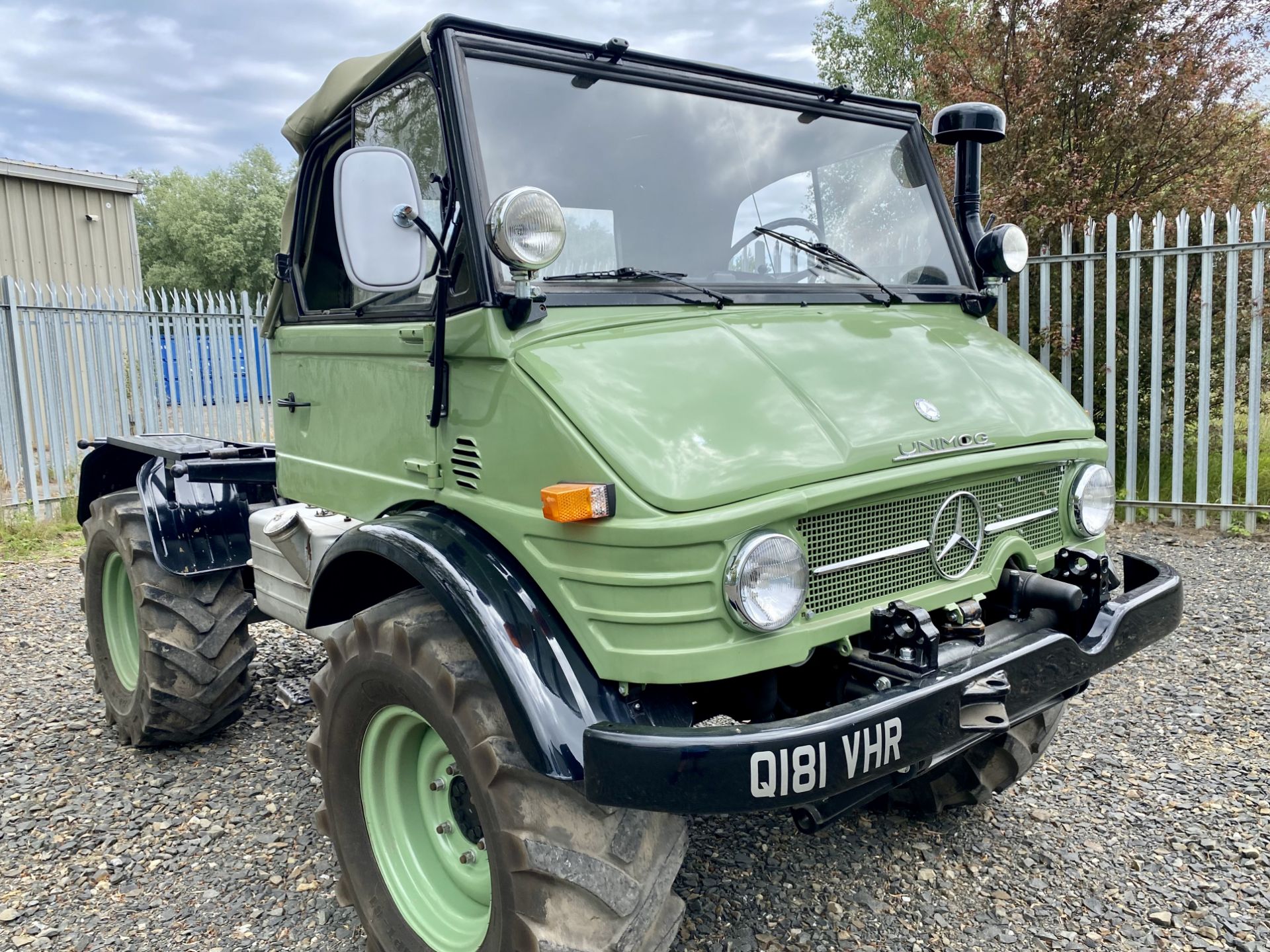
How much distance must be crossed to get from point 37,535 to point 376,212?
8.06 meters

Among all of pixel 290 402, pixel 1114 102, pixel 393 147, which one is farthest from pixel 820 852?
pixel 1114 102

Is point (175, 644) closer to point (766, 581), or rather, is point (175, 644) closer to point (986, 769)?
point (766, 581)

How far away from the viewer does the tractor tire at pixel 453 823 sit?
1944 millimetres

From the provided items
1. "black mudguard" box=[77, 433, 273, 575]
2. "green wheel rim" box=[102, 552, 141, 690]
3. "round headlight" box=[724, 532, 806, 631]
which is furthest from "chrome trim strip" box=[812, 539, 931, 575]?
"green wheel rim" box=[102, 552, 141, 690]

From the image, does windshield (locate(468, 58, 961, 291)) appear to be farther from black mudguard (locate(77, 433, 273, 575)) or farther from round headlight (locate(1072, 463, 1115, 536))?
black mudguard (locate(77, 433, 273, 575))

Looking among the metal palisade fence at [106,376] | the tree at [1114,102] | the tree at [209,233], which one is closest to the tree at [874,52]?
the tree at [1114,102]

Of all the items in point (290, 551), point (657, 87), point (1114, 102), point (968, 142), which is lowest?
point (290, 551)

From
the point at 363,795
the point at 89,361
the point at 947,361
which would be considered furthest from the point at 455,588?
the point at 89,361

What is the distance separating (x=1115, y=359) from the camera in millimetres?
7332

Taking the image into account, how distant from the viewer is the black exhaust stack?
3.19 meters

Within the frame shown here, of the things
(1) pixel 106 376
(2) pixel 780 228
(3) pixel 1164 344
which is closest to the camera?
(2) pixel 780 228

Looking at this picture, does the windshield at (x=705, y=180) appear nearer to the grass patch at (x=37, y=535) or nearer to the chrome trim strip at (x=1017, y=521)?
the chrome trim strip at (x=1017, y=521)

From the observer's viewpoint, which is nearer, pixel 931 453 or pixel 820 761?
pixel 820 761

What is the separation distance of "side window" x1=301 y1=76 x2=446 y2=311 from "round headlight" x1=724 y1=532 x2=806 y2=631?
1.19 meters
